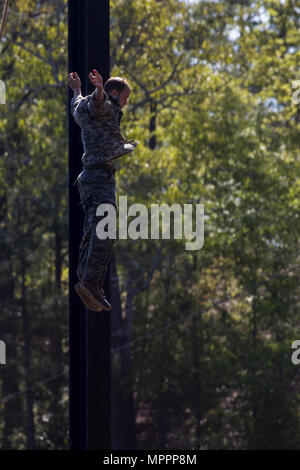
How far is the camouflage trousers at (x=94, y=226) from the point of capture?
326 centimetres

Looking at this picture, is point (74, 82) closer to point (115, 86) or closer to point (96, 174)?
point (115, 86)

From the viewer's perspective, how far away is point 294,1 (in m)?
18.7

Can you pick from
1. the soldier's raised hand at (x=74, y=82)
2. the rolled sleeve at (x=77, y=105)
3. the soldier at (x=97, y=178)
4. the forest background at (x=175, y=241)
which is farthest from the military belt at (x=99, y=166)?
the forest background at (x=175, y=241)

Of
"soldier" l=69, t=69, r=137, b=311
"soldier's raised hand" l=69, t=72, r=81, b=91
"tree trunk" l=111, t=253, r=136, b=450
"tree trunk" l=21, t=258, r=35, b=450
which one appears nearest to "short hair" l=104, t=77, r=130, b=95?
"soldier" l=69, t=69, r=137, b=311

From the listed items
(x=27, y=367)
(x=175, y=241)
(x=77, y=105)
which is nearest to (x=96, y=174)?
(x=77, y=105)

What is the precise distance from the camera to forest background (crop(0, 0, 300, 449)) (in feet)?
51.4

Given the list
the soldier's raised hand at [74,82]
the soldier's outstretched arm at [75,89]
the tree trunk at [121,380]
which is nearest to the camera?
the soldier's outstretched arm at [75,89]

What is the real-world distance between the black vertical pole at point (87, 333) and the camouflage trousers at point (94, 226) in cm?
24

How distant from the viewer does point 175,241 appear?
1611 cm

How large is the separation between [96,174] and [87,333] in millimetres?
795

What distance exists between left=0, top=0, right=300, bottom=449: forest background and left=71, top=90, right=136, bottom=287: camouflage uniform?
11579 millimetres

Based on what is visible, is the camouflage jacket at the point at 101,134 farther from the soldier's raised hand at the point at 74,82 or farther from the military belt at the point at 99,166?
the soldier's raised hand at the point at 74,82

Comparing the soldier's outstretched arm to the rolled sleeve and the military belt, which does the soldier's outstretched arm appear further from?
the military belt
